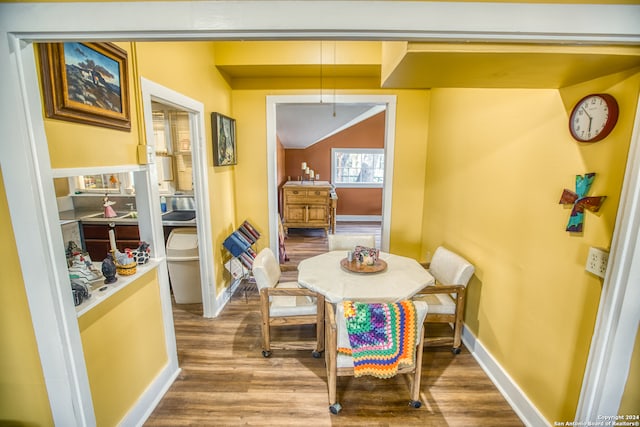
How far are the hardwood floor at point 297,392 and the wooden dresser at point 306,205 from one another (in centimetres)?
320

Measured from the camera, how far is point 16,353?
115cm

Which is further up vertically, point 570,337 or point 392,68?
point 392,68

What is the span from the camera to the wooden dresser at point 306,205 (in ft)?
18.1

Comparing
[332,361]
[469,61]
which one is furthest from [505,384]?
[469,61]

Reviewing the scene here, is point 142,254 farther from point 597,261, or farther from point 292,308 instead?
point 597,261

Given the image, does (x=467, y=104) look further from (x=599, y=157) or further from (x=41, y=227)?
(x=41, y=227)

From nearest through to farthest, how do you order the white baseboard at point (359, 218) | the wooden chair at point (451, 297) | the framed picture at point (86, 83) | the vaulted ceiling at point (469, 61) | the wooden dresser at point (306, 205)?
1. the vaulted ceiling at point (469, 61)
2. the framed picture at point (86, 83)
3. the wooden chair at point (451, 297)
4. the wooden dresser at point (306, 205)
5. the white baseboard at point (359, 218)

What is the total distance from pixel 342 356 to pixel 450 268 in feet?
4.00

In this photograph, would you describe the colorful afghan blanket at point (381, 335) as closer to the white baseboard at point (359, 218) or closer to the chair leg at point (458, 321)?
the chair leg at point (458, 321)

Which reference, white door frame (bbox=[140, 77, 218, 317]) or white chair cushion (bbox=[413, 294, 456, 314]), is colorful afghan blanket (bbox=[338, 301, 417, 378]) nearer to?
white chair cushion (bbox=[413, 294, 456, 314])

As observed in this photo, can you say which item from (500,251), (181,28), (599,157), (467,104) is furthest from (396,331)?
(467,104)

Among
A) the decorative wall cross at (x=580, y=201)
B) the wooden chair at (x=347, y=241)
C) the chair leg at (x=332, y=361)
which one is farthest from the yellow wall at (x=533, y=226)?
the chair leg at (x=332, y=361)

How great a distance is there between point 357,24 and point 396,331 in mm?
1465

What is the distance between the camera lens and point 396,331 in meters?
1.58
